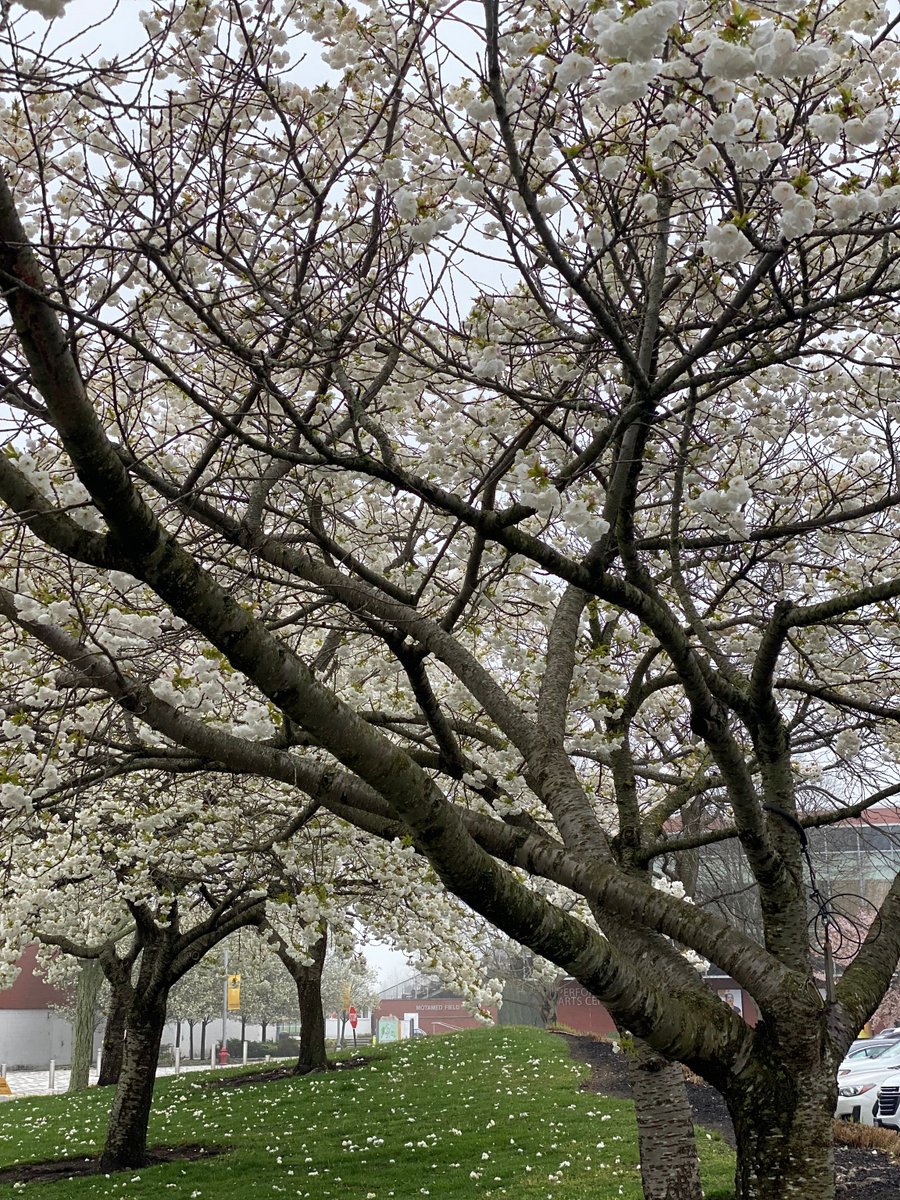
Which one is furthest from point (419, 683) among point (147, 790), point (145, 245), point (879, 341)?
point (147, 790)

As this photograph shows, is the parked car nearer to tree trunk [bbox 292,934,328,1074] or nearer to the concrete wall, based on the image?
tree trunk [bbox 292,934,328,1074]

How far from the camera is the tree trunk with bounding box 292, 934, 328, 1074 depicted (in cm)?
1733

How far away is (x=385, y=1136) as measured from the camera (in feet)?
36.2

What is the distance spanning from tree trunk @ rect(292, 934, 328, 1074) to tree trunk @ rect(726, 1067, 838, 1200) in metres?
14.0

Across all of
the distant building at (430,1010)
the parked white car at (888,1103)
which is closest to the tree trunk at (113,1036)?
the parked white car at (888,1103)

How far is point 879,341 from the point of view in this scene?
19.5ft

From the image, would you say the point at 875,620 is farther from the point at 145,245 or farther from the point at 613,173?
the point at 145,245

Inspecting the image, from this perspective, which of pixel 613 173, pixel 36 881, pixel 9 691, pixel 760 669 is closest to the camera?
pixel 613 173

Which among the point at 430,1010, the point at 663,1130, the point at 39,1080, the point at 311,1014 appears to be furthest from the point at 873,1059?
the point at 430,1010

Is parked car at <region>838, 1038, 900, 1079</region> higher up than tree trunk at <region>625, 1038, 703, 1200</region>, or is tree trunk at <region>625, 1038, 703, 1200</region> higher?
tree trunk at <region>625, 1038, 703, 1200</region>

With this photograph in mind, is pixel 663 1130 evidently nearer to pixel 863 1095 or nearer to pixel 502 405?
pixel 502 405

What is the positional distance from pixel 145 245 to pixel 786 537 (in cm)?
419

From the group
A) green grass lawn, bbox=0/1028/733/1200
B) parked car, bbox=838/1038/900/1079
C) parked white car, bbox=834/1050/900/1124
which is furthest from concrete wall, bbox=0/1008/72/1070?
parked white car, bbox=834/1050/900/1124

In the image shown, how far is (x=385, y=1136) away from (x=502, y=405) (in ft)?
30.4
